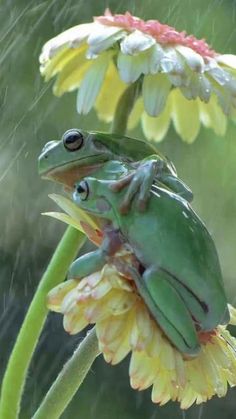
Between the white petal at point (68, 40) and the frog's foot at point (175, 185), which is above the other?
the white petal at point (68, 40)

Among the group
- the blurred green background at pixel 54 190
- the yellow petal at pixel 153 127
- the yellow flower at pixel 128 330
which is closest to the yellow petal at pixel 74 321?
the yellow flower at pixel 128 330

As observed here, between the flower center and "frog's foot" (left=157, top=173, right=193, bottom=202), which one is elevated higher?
the flower center

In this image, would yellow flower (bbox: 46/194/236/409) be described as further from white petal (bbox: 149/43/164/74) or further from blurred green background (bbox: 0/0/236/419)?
blurred green background (bbox: 0/0/236/419)

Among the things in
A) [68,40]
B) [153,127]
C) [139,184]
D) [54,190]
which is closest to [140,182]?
[139,184]

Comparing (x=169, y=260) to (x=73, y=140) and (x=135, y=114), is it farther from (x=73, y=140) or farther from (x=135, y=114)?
(x=135, y=114)

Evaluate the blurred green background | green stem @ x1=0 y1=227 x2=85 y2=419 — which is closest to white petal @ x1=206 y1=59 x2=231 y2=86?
green stem @ x1=0 y1=227 x2=85 y2=419

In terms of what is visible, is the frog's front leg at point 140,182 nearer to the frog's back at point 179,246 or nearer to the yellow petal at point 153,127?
the frog's back at point 179,246

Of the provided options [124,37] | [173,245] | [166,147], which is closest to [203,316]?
[173,245]
